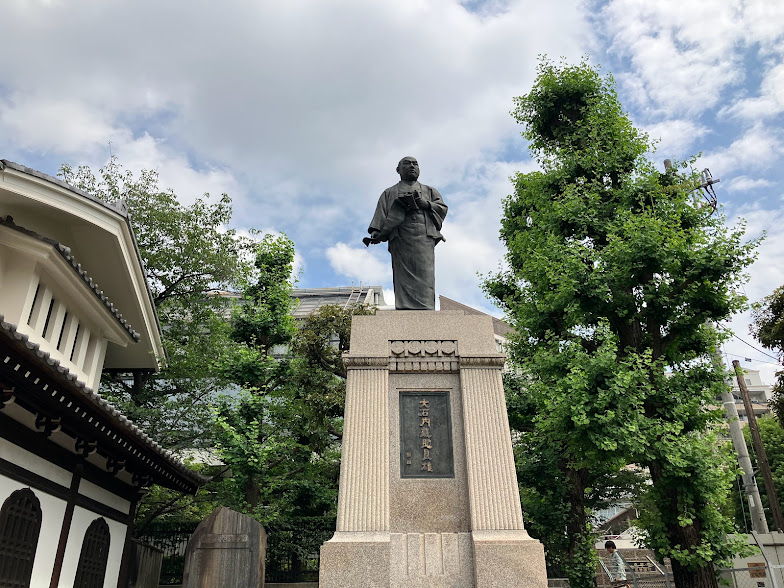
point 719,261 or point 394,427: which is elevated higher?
point 719,261

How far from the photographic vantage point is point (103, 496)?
34.1 feet

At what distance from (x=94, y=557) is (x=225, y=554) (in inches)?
148

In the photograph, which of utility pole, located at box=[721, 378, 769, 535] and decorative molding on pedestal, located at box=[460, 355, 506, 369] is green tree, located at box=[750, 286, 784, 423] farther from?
decorative molding on pedestal, located at box=[460, 355, 506, 369]

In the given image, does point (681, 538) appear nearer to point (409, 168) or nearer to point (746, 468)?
point (746, 468)

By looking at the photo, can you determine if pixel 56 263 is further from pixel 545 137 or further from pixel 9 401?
pixel 545 137

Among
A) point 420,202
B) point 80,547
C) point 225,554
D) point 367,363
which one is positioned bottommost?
point 225,554

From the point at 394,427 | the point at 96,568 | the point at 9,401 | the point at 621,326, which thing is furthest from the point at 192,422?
the point at 621,326

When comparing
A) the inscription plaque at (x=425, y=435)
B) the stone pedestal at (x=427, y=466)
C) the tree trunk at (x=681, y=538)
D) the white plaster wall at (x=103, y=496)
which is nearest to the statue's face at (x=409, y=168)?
the stone pedestal at (x=427, y=466)

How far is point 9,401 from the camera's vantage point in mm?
7164

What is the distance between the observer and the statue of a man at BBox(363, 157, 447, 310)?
891cm

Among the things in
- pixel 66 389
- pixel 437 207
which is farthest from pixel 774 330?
pixel 66 389

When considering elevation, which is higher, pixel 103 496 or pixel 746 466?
pixel 746 466

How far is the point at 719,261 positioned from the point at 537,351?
3797mm

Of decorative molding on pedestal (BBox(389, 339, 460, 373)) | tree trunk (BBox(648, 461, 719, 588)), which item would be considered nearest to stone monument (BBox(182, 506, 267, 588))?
decorative molding on pedestal (BBox(389, 339, 460, 373))
